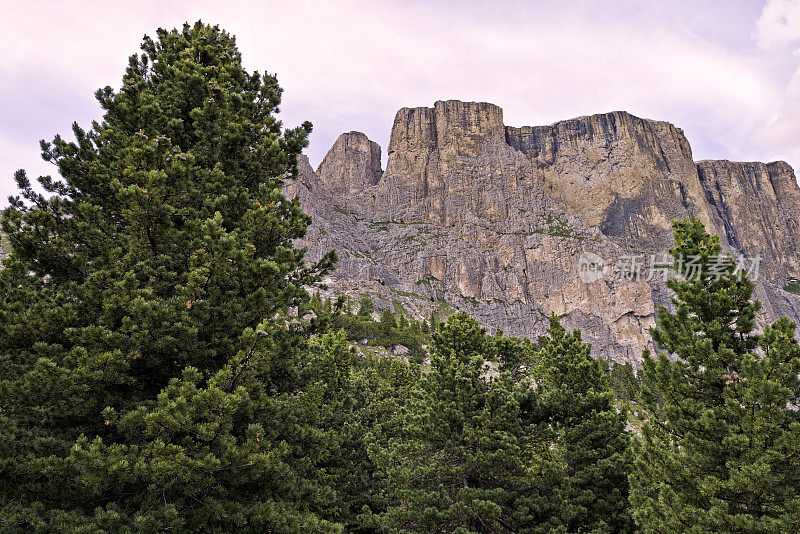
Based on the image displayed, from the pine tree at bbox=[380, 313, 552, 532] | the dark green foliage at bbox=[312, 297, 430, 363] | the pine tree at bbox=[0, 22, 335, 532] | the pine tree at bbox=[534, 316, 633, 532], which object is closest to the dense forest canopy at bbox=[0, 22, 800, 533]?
the pine tree at bbox=[0, 22, 335, 532]

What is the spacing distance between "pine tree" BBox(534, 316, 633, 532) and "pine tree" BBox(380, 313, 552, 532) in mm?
989

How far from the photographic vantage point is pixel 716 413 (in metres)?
9.14

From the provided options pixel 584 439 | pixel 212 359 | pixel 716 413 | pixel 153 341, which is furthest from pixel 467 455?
pixel 153 341

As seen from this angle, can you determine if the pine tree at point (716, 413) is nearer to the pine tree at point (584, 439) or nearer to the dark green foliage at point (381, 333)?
the pine tree at point (584, 439)

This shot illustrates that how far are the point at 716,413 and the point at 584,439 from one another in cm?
667

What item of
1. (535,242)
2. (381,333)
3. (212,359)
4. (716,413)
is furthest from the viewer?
(535,242)

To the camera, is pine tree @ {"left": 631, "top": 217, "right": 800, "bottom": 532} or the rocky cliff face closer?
pine tree @ {"left": 631, "top": 217, "right": 800, "bottom": 532}

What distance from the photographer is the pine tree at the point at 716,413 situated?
8.02m

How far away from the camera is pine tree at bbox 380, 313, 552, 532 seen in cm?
1324

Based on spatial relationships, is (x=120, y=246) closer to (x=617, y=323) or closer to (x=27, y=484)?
(x=27, y=484)

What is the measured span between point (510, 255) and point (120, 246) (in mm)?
178295

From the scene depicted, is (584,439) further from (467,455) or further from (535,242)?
(535,242)

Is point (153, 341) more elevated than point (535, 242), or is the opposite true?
point (535, 242)

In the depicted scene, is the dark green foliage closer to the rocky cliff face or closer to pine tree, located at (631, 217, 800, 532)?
the rocky cliff face
